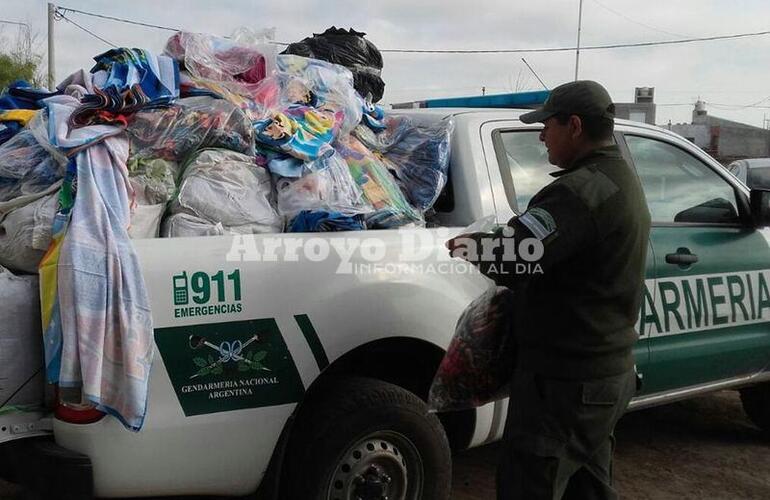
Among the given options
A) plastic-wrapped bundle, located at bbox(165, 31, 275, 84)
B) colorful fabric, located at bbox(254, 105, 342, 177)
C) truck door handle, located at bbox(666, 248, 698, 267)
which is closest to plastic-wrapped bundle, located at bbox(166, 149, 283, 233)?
colorful fabric, located at bbox(254, 105, 342, 177)

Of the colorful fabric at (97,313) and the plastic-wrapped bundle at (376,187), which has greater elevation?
the plastic-wrapped bundle at (376,187)

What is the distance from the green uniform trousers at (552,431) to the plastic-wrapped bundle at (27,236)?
5.14 ft

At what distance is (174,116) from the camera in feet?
9.77

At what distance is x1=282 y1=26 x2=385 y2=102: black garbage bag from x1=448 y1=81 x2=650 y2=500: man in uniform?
2.28 m

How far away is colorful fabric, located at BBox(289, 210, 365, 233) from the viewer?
9.24ft

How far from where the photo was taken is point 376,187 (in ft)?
10.9

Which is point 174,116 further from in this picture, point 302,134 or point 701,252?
point 701,252

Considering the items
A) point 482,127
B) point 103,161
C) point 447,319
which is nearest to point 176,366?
point 103,161

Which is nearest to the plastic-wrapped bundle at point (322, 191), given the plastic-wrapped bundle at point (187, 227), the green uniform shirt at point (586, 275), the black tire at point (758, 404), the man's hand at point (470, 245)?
the plastic-wrapped bundle at point (187, 227)

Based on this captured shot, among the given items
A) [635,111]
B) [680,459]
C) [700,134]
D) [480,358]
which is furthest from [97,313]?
[700,134]

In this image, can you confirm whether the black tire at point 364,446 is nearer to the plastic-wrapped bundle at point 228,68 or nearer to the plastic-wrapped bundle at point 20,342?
the plastic-wrapped bundle at point 20,342

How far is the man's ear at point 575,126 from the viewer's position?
2201mm

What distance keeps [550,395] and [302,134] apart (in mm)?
1568

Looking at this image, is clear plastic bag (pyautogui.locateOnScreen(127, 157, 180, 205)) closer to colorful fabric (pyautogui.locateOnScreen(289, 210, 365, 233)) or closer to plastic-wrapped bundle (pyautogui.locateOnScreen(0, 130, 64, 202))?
plastic-wrapped bundle (pyautogui.locateOnScreen(0, 130, 64, 202))
